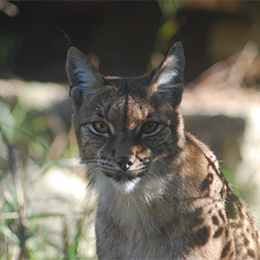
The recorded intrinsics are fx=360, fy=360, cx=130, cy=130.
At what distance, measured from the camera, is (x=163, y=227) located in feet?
8.85

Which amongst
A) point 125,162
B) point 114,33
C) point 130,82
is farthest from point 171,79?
point 114,33

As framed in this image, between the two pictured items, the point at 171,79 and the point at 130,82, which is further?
the point at 130,82

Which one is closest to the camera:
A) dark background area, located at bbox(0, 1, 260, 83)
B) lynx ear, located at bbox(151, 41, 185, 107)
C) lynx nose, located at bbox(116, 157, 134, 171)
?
lynx nose, located at bbox(116, 157, 134, 171)

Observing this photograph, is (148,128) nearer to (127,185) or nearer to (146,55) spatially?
(127,185)

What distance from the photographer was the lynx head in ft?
8.20

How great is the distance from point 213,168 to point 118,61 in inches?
213

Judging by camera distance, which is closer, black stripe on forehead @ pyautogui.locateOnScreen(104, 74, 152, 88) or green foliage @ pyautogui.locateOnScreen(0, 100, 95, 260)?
green foliage @ pyautogui.locateOnScreen(0, 100, 95, 260)

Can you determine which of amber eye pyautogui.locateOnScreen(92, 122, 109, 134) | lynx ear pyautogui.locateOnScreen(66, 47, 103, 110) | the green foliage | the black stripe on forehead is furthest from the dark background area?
amber eye pyautogui.locateOnScreen(92, 122, 109, 134)

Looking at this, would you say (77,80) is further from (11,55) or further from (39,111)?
(11,55)

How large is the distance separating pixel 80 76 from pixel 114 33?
5.26 metres

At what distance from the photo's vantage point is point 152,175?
2695 millimetres

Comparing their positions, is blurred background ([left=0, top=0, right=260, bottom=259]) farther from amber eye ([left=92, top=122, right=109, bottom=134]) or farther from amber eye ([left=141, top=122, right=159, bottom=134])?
amber eye ([left=141, top=122, right=159, bottom=134])

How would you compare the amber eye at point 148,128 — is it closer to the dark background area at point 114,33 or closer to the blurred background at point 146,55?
the blurred background at point 146,55

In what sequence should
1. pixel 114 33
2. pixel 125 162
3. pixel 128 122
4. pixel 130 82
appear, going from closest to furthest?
pixel 125 162
pixel 128 122
pixel 130 82
pixel 114 33
